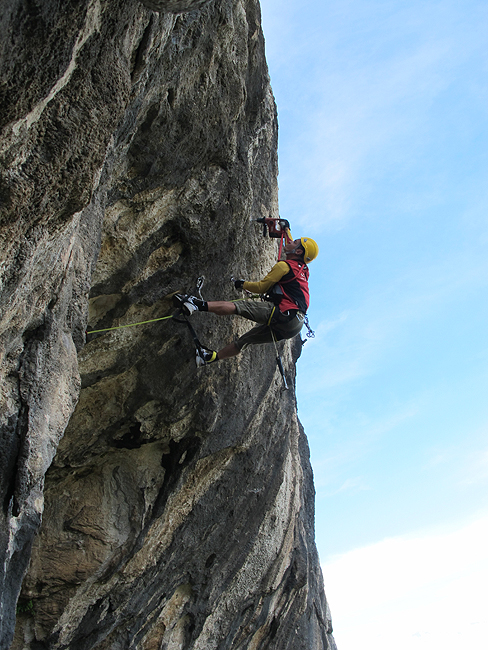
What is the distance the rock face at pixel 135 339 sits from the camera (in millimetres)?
3225

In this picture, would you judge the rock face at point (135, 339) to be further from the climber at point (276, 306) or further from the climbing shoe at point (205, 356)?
the climber at point (276, 306)

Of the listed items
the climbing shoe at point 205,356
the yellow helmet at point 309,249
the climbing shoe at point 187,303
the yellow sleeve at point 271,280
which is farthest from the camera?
the yellow helmet at point 309,249

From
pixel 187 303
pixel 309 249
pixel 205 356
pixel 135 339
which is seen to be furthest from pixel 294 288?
pixel 135 339

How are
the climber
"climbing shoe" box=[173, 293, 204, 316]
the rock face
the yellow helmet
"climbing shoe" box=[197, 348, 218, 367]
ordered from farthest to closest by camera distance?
the yellow helmet → the climber → "climbing shoe" box=[197, 348, 218, 367] → "climbing shoe" box=[173, 293, 204, 316] → the rock face

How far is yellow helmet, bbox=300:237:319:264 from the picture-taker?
720 cm

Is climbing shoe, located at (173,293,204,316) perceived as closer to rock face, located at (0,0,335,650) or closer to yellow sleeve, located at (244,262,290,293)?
rock face, located at (0,0,335,650)

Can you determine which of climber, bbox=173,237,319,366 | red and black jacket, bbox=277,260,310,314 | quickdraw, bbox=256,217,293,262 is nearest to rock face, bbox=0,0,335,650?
quickdraw, bbox=256,217,293,262

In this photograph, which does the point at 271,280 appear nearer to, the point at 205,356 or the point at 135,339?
the point at 205,356

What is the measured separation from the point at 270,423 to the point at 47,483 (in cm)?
352

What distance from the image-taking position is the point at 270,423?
888 cm

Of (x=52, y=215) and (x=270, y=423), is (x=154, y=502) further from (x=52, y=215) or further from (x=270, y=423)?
(x=52, y=215)

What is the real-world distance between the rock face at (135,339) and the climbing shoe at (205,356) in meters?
0.30

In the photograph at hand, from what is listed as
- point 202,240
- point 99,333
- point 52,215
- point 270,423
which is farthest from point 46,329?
point 270,423

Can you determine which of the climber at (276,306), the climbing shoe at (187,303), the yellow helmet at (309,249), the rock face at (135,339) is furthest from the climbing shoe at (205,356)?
the yellow helmet at (309,249)
